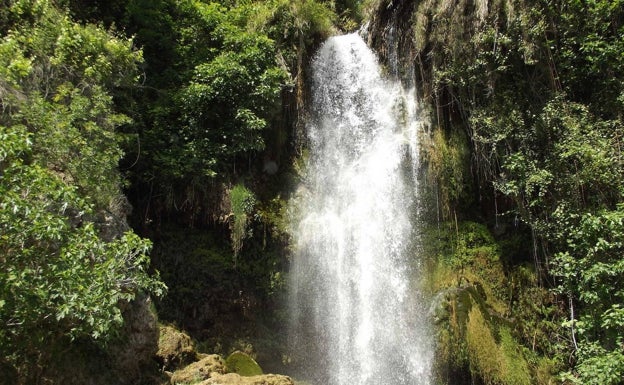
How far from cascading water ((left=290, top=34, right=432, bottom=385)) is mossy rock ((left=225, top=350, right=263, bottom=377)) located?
112 cm

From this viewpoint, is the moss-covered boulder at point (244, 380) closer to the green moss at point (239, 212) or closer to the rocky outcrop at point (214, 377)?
the rocky outcrop at point (214, 377)

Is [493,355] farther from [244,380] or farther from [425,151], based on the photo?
[244,380]

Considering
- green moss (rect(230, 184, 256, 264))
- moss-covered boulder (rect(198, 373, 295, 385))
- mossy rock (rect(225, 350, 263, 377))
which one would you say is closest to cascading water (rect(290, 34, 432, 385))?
mossy rock (rect(225, 350, 263, 377))

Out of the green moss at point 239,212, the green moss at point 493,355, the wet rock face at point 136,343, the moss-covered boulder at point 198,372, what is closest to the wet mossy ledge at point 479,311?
the green moss at point 493,355

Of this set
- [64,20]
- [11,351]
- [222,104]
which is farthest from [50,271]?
[222,104]

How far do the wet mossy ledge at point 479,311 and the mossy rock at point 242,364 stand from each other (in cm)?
333

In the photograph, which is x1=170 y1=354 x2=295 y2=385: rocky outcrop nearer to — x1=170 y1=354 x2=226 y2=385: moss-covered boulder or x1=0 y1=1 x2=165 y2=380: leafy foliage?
x1=170 y1=354 x2=226 y2=385: moss-covered boulder

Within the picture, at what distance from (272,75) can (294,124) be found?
5.36 ft

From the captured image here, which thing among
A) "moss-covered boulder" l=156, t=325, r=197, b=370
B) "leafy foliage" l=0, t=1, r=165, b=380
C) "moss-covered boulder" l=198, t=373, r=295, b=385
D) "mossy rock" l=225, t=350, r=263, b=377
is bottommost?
"mossy rock" l=225, t=350, r=263, b=377

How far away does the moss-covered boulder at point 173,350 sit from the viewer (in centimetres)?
707

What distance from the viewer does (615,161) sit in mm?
8602

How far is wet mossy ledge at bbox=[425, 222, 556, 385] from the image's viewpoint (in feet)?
27.0

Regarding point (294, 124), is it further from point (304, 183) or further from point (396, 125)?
point (396, 125)

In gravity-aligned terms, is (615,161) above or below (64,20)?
below
